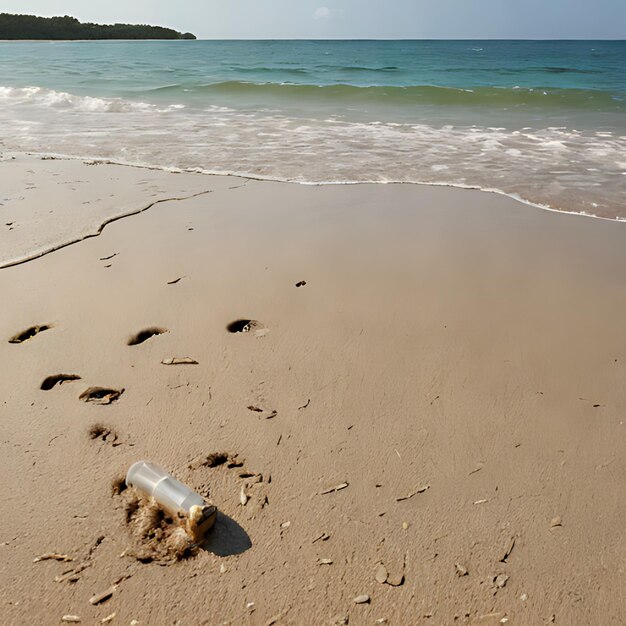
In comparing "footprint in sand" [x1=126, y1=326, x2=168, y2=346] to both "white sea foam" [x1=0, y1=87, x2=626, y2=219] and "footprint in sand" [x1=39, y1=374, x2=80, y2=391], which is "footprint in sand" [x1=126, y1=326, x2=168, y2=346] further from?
"white sea foam" [x1=0, y1=87, x2=626, y2=219]

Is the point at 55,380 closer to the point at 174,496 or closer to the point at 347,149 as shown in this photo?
the point at 174,496

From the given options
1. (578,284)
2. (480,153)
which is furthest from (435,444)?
(480,153)

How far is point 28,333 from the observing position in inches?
111

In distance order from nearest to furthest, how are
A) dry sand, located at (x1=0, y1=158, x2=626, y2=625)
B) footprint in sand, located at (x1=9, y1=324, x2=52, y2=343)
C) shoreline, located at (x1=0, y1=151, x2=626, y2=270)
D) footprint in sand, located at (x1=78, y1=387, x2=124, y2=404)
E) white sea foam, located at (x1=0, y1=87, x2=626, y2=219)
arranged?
dry sand, located at (x1=0, y1=158, x2=626, y2=625) < footprint in sand, located at (x1=78, y1=387, x2=124, y2=404) < footprint in sand, located at (x1=9, y1=324, x2=52, y2=343) < shoreline, located at (x1=0, y1=151, x2=626, y2=270) < white sea foam, located at (x1=0, y1=87, x2=626, y2=219)

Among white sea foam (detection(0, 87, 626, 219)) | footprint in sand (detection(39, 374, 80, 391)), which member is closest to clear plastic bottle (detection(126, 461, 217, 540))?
footprint in sand (detection(39, 374, 80, 391))

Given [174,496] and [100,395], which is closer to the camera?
[174,496]

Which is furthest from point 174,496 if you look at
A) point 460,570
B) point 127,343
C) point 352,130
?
point 352,130

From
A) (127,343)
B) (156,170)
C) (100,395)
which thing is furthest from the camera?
(156,170)

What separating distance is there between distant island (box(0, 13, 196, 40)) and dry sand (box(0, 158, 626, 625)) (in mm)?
86875

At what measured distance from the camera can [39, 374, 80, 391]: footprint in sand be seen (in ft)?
8.01

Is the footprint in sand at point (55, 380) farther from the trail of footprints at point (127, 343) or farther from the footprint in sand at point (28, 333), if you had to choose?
the footprint in sand at point (28, 333)

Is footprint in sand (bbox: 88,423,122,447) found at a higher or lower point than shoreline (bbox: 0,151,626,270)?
lower

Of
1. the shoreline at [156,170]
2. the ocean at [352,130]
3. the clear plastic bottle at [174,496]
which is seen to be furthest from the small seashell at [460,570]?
the ocean at [352,130]

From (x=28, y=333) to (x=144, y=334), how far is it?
63 cm
